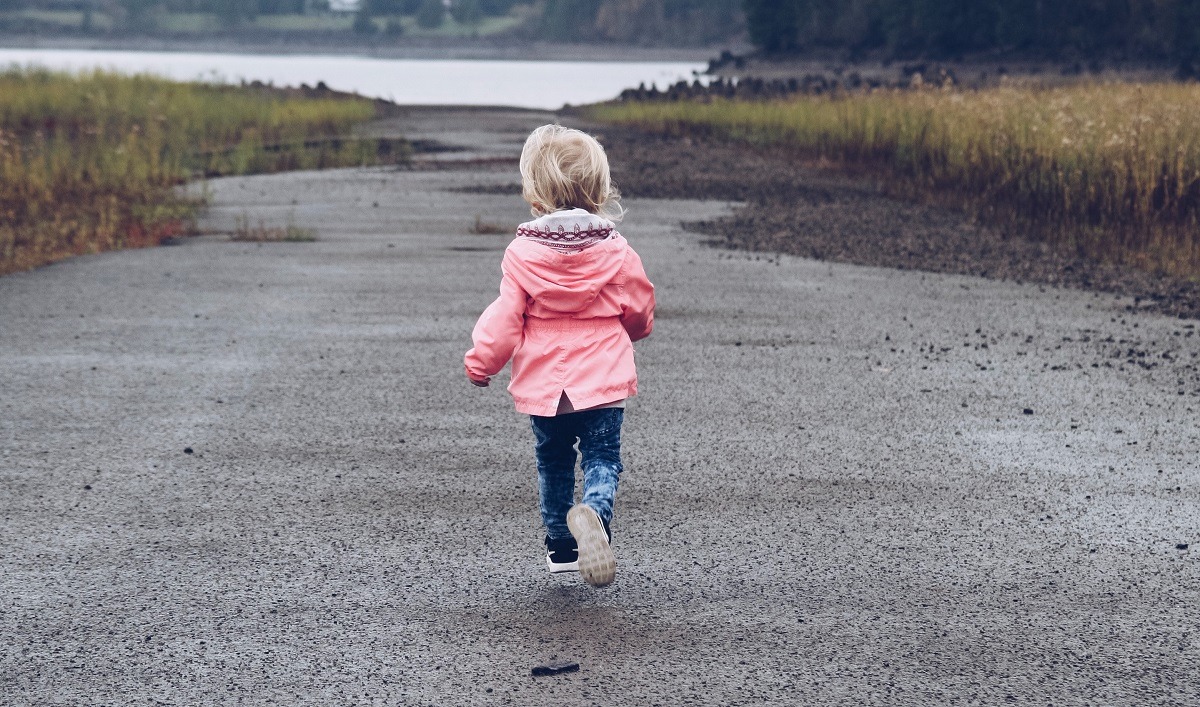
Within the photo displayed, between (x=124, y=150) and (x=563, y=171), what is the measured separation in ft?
53.2

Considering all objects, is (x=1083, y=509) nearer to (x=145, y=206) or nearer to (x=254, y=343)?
(x=254, y=343)

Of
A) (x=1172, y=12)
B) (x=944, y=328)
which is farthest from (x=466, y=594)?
(x=1172, y=12)

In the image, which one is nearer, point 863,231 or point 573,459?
point 573,459

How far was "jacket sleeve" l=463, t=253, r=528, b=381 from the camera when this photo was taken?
4531mm

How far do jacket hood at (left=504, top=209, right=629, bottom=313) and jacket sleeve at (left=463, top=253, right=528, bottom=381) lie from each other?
0.05 m

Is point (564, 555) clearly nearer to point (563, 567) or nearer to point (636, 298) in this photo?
point (563, 567)

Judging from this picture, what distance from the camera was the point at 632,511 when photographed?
5.62 metres

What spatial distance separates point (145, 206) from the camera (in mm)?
16953

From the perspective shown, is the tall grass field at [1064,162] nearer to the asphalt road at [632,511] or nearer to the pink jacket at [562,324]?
the asphalt road at [632,511]

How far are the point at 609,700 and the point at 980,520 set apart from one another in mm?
2252

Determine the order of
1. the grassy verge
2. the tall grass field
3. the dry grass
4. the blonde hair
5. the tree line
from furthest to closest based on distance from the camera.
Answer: the tree line, the grassy verge, the dry grass, the tall grass field, the blonde hair

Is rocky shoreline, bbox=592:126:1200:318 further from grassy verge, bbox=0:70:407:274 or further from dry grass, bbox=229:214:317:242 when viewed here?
grassy verge, bbox=0:70:407:274

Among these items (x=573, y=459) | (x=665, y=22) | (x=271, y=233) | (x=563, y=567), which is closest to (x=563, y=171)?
(x=573, y=459)

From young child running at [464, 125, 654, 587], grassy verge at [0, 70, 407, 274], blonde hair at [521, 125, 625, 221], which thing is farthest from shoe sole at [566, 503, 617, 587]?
grassy verge at [0, 70, 407, 274]
